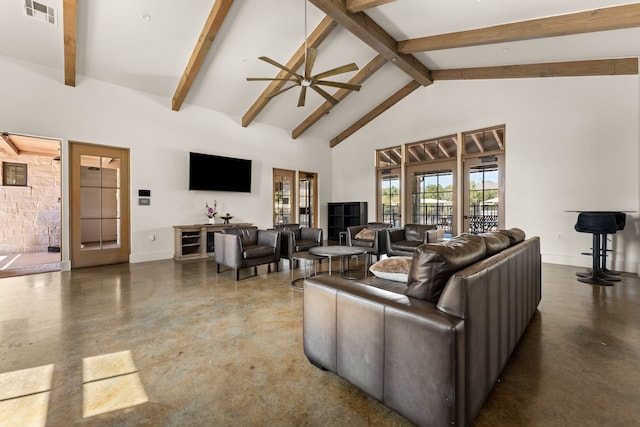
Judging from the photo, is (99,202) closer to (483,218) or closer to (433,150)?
(433,150)

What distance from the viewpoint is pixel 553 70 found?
16.3ft

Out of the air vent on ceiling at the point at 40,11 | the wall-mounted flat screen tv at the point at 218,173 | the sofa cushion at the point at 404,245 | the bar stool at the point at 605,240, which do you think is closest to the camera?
the air vent on ceiling at the point at 40,11

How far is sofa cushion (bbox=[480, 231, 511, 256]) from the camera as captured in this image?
1.88 metres

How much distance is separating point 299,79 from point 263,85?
7.93 feet

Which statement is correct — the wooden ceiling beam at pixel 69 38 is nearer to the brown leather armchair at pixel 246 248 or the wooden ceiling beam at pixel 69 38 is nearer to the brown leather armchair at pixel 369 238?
the brown leather armchair at pixel 246 248

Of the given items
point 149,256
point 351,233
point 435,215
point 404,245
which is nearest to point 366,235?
point 351,233

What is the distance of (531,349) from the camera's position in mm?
2072

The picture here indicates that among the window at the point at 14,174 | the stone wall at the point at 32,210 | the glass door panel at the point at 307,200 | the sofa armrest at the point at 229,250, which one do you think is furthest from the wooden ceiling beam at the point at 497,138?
the window at the point at 14,174

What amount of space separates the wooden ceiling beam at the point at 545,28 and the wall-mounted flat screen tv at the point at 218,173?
175 inches

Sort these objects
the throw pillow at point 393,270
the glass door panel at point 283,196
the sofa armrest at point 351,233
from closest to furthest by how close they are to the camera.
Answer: the throw pillow at point 393,270
the sofa armrest at point 351,233
the glass door panel at point 283,196

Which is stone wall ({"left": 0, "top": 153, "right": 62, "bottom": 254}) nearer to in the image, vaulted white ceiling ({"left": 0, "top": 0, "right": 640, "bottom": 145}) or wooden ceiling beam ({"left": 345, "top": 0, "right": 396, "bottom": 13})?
vaulted white ceiling ({"left": 0, "top": 0, "right": 640, "bottom": 145})

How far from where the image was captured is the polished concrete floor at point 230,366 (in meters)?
1.42

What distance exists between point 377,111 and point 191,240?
5796 millimetres

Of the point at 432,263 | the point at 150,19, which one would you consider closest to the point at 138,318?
the point at 432,263
